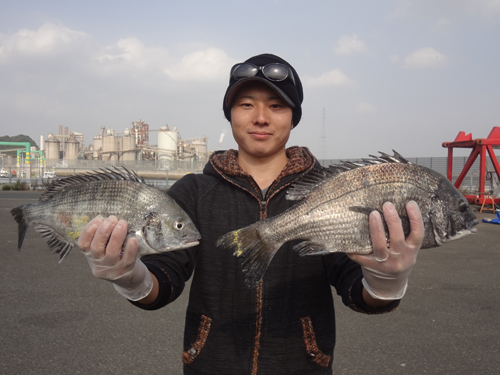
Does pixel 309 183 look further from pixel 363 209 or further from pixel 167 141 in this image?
pixel 167 141

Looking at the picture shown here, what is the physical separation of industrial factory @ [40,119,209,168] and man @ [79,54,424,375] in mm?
56710

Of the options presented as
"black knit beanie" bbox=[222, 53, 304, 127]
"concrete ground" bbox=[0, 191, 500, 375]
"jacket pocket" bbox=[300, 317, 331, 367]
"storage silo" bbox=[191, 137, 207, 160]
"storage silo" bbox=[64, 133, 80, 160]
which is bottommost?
"concrete ground" bbox=[0, 191, 500, 375]

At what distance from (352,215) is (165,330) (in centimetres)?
351

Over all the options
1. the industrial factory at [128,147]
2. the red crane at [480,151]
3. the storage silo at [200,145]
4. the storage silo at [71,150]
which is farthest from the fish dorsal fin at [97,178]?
the storage silo at [200,145]

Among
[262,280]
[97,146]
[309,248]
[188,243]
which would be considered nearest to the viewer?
[309,248]

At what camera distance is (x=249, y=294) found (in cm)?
230

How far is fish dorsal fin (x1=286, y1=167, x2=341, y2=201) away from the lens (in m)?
2.12

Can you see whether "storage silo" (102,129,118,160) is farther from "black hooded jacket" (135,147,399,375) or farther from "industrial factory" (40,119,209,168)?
"black hooded jacket" (135,147,399,375)

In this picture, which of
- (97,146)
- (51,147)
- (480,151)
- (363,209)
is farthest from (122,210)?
(97,146)

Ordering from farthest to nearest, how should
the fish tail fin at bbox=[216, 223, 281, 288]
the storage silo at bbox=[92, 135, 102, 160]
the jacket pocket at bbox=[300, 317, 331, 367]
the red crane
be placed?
1. the storage silo at bbox=[92, 135, 102, 160]
2. the red crane
3. the jacket pocket at bbox=[300, 317, 331, 367]
4. the fish tail fin at bbox=[216, 223, 281, 288]

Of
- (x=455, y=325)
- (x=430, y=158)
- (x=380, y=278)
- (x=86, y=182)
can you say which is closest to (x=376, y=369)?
(x=455, y=325)

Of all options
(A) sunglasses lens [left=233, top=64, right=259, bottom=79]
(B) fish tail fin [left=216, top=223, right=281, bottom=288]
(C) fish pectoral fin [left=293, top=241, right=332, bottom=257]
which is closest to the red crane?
(A) sunglasses lens [left=233, top=64, right=259, bottom=79]

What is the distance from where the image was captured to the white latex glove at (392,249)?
73.4 inches

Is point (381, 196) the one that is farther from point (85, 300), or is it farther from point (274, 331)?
point (85, 300)
